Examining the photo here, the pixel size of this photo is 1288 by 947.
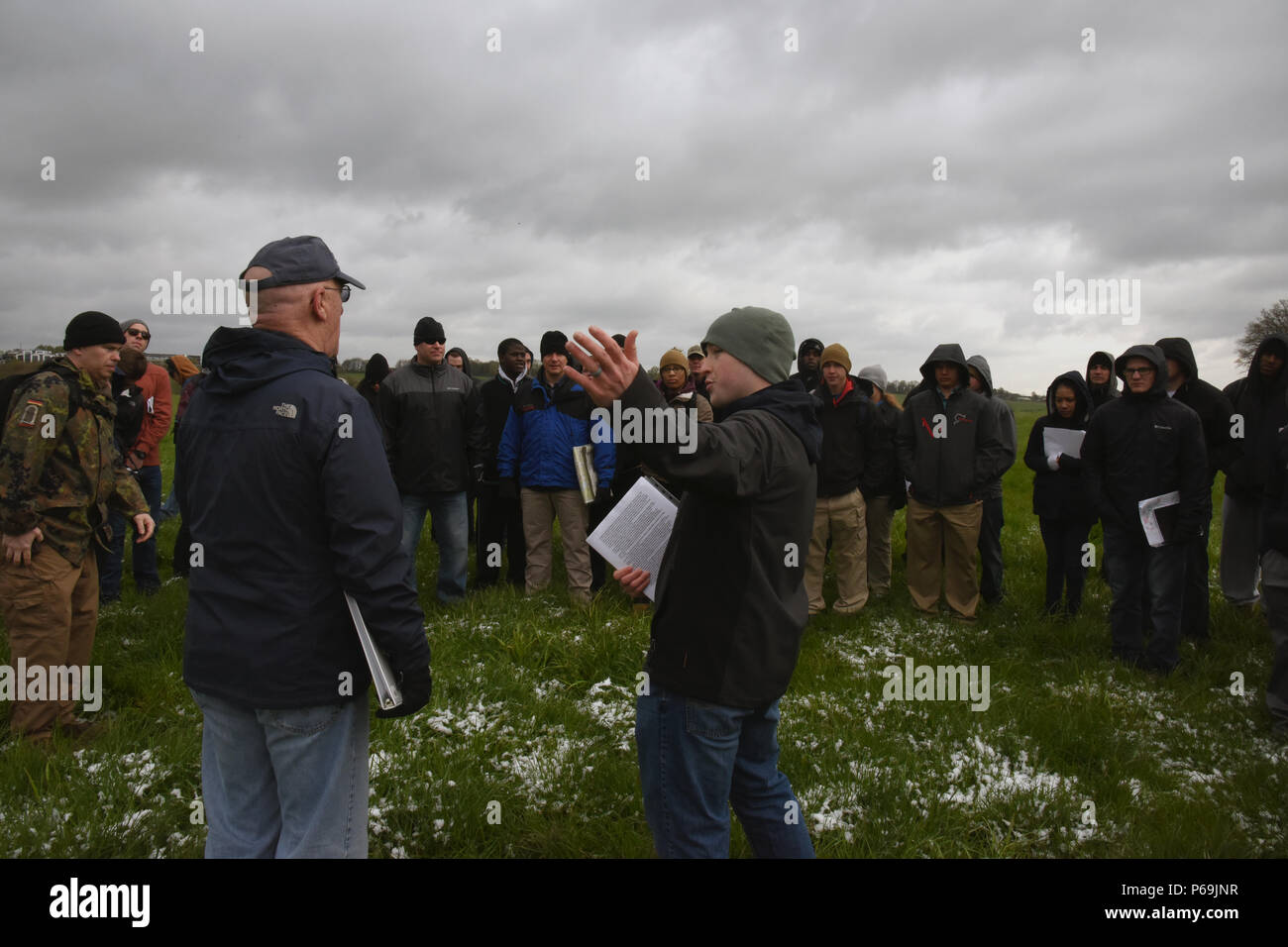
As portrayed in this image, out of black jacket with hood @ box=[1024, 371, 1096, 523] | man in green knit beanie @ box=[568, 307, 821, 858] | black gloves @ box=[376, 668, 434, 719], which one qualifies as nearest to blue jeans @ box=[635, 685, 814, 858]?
man in green knit beanie @ box=[568, 307, 821, 858]

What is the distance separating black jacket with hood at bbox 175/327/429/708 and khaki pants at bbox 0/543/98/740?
3.05 m

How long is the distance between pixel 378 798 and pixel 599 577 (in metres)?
4.86

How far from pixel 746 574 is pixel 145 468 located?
851cm

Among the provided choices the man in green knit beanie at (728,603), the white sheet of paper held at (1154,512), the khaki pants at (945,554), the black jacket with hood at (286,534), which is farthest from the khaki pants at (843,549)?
the black jacket with hood at (286,534)

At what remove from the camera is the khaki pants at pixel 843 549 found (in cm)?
884

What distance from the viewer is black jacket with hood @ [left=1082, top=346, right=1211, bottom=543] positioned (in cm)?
674

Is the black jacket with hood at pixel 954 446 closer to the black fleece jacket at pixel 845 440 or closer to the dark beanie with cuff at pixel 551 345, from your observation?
the black fleece jacket at pixel 845 440

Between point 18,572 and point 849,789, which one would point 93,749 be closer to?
point 18,572

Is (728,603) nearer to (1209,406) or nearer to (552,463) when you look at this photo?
(552,463)

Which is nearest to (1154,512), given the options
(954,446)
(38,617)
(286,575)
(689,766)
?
(954,446)

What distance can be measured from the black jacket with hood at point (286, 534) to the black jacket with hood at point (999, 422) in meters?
7.20
